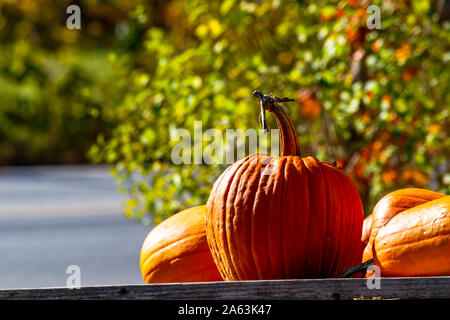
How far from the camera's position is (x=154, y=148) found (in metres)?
3.74

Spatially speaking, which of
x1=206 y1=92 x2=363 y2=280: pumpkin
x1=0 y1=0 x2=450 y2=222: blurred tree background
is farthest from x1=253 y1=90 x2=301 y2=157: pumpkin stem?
x1=0 y1=0 x2=450 y2=222: blurred tree background

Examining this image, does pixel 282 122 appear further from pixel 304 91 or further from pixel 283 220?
pixel 304 91

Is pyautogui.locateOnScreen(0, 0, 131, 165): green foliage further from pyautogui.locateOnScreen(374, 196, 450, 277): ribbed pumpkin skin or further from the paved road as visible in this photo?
pyautogui.locateOnScreen(374, 196, 450, 277): ribbed pumpkin skin

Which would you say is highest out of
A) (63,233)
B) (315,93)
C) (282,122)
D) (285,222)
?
(315,93)

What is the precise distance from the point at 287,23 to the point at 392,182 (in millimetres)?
1072

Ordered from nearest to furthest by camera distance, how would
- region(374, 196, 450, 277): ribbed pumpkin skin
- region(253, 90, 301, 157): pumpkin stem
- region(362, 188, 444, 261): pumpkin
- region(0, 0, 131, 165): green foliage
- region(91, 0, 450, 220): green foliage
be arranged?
region(374, 196, 450, 277): ribbed pumpkin skin → region(253, 90, 301, 157): pumpkin stem → region(362, 188, 444, 261): pumpkin → region(91, 0, 450, 220): green foliage → region(0, 0, 131, 165): green foliage

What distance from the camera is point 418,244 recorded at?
1437 mm

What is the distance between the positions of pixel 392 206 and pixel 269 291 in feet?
1.70

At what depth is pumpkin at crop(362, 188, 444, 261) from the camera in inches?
65.5

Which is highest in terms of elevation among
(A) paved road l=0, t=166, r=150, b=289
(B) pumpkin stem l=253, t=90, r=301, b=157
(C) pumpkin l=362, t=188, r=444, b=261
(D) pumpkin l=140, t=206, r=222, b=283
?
(B) pumpkin stem l=253, t=90, r=301, b=157

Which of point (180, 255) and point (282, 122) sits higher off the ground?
point (282, 122)

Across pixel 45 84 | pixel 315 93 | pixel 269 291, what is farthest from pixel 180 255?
pixel 45 84

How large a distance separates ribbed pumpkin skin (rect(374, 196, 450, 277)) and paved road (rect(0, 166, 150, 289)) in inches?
167
